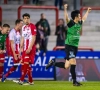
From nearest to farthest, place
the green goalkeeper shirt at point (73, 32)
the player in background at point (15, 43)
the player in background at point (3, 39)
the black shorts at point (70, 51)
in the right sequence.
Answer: the green goalkeeper shirt at point (73, 32)
the black shorts at point (70, 51)
the player in background at point (15, 43)
the player in background at point (3, 39)

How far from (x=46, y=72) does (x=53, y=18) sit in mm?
6052

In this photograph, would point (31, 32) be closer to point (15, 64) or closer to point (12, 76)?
point (15, 64)

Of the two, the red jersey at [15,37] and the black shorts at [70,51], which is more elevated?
the red jersey at [15,37]

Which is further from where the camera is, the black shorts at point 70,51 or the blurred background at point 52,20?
the blurred background at point 52,20

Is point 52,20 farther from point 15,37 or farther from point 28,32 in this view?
point 28,32

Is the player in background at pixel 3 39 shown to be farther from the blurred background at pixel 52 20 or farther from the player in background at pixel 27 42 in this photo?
the blurred background at pixel 52 20

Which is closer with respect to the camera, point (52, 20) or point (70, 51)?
point (70, 51)

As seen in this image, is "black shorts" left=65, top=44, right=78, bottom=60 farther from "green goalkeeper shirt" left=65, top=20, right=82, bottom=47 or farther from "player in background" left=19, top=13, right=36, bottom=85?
"player in background" left=19, top=13, right=36, bottom=85

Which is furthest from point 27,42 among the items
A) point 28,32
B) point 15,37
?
point 15,37

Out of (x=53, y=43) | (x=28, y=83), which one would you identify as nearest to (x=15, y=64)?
(x=28, y=83)

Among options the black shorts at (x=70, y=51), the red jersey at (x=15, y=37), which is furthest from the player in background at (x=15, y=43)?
the black shorts at (x=70, y=51)

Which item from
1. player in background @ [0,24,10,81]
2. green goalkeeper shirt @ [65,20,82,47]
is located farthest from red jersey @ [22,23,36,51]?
player in background @ [0,24,10,81]

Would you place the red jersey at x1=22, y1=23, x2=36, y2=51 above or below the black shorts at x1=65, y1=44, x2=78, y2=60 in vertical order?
above

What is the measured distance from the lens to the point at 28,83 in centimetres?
2080
